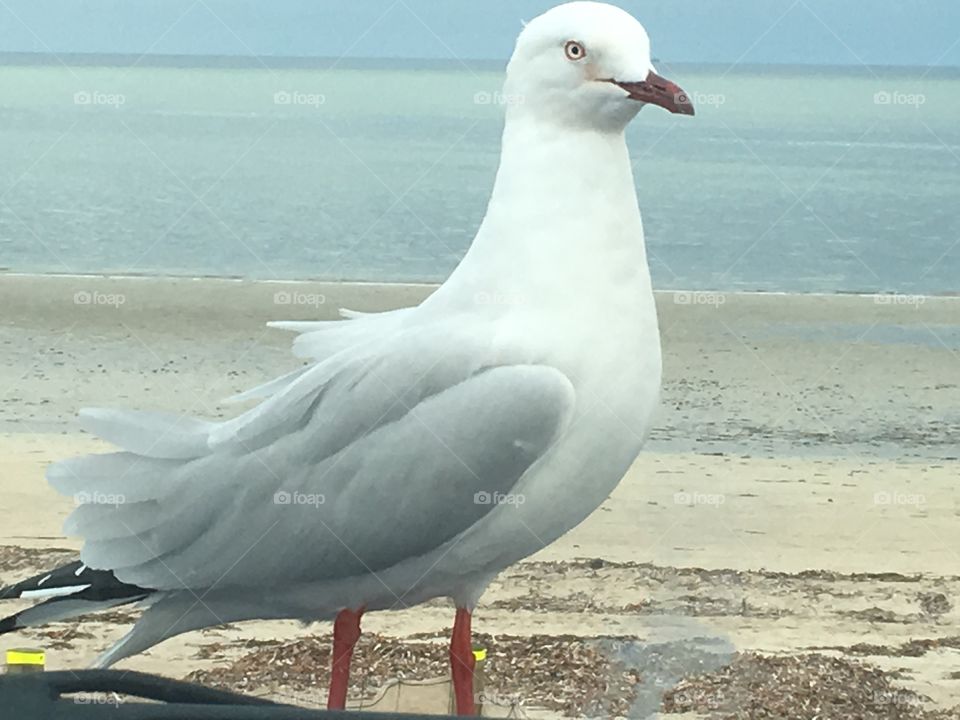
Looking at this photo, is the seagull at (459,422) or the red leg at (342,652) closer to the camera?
the seagull at (459,422)

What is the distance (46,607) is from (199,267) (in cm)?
632

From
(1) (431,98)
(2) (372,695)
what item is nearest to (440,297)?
(2) (372,695)

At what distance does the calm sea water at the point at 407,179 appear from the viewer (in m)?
8.59

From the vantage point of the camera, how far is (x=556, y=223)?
187 cm

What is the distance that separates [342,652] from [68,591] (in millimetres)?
359

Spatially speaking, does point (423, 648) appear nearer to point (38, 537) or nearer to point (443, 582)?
point (443, 582)
